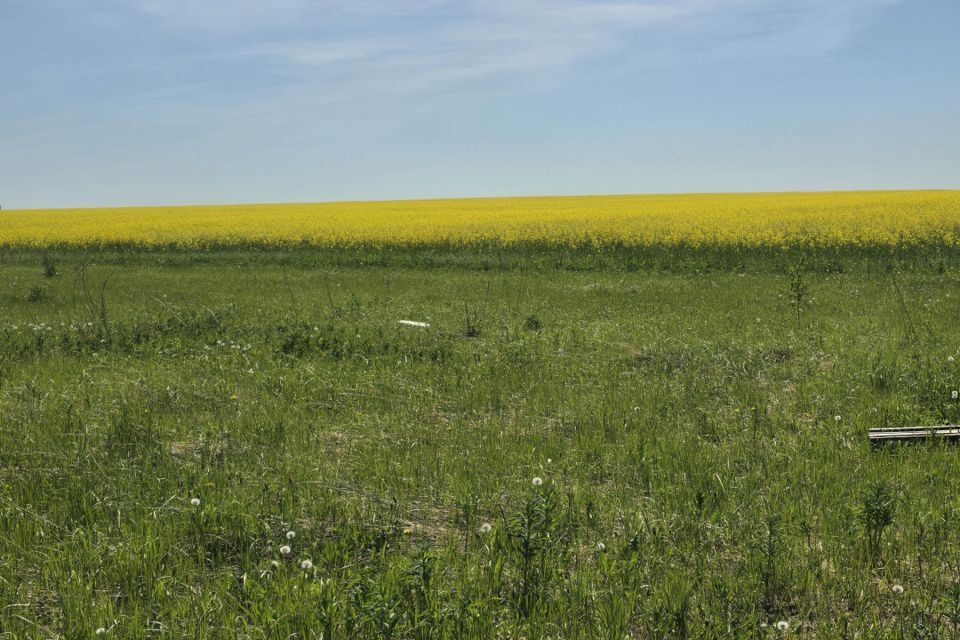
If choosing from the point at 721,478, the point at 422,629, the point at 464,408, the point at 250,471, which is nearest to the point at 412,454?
the point at 250,471

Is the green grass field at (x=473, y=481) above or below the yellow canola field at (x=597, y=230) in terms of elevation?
below

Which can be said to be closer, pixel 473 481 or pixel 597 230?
pixel 473 481

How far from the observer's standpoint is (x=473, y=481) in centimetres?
568

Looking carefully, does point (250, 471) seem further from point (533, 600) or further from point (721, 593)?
point (721, 593)

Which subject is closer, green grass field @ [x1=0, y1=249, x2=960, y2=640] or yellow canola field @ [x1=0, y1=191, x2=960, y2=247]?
green grass field @ [x1=0, y1=249, x2=960, y2=640]

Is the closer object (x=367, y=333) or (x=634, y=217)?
(x=367, y=333)

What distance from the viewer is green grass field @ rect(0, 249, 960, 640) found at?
3949 mm

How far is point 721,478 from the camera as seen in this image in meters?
5.67

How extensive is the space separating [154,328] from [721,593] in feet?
32.6

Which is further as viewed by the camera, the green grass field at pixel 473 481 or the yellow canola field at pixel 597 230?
the yellow canola field at pixel 597 230

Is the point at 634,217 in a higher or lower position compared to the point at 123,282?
higher

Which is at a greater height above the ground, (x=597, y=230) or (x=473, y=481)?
(x=597, y=230)

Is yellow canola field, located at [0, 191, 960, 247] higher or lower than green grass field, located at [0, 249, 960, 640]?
higher

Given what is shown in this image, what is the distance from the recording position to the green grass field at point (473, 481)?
13.0 feet
